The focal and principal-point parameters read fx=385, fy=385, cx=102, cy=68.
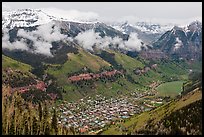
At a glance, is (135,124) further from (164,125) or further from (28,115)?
(28,115)

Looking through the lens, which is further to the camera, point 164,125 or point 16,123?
point 164,125

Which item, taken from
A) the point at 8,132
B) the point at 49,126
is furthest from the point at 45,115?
the point at 8,132

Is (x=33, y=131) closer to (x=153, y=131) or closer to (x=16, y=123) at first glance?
(x=16, y=123)

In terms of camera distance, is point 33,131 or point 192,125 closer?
point 33,131

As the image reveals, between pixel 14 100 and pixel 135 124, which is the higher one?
pixel 14 100

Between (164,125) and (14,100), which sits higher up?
(14,100)

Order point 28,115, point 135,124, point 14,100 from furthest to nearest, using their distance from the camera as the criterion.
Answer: point 135,124 → point 14,100 → point 28,115

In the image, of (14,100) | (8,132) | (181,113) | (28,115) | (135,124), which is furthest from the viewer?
(135,124)

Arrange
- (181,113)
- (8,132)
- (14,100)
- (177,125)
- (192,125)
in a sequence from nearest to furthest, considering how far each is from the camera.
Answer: (8,132) < (14,100) < (192,125) < (177,125) < (181,113)

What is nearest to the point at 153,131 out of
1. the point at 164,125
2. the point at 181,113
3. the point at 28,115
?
the point at 164,125
